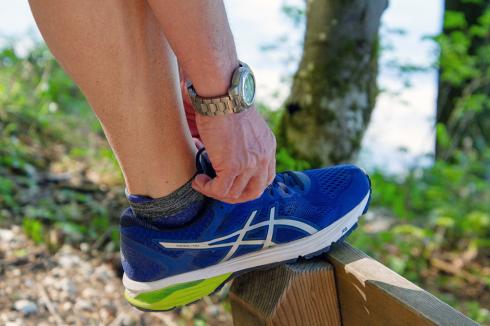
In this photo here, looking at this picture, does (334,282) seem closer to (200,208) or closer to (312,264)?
(312,264)

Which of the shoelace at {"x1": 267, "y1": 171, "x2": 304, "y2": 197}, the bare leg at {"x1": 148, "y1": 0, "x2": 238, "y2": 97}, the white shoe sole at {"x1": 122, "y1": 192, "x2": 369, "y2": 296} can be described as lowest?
the white shoe sole at {"x1": 122, "y1": 192, "x2": 369, "y2": 296}

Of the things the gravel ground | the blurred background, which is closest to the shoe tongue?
the blurred background

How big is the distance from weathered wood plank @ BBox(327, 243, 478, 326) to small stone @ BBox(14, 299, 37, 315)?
137 cm

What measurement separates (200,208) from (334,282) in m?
0.32

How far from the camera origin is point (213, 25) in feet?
3.20

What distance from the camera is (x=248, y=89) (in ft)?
3.42

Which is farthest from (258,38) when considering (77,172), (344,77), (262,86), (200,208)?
(200,208)

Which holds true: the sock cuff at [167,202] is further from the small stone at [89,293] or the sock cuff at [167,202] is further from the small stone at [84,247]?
the small stone at [84,247]

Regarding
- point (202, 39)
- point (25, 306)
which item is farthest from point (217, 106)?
point (25, 306)

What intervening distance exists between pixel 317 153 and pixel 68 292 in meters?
1.20

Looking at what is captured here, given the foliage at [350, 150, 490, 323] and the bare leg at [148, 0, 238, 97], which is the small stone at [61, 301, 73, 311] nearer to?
the bare leg at [148, 0, 238, 97]

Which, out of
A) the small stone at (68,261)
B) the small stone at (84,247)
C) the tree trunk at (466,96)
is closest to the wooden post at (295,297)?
the small stone at (68,261)

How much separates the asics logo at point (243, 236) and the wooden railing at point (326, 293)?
0.07m

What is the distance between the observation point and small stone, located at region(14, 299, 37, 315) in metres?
2.12
